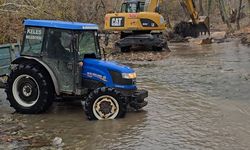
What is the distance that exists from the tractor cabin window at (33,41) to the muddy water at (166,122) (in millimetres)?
1484

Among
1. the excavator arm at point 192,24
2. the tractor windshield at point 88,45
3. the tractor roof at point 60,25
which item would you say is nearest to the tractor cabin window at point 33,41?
the tractor roof at point 60,25

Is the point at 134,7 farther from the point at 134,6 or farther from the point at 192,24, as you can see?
the point at 192,24

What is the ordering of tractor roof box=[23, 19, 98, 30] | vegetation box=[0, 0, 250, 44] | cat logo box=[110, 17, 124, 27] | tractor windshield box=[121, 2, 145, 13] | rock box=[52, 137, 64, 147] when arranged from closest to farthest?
rock box=[52, 137, 64, 147] < tractor roof box=[23, 19, 98, 30] < vegetation box=[0, 0, 250, 44] < cat logo box=[110, 17, 124, 27] < tractor windshield box=[121, 2, 145, 13]

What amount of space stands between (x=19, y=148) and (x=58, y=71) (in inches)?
107

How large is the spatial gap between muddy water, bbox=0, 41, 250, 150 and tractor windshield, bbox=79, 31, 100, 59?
56.5 inches

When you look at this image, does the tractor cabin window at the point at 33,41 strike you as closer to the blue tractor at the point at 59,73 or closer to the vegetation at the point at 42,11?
the blue tractor at the point at 59,73

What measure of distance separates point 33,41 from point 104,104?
2.30 metres

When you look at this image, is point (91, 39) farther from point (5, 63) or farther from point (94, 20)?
point (94, 20)

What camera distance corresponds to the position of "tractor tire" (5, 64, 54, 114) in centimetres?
973

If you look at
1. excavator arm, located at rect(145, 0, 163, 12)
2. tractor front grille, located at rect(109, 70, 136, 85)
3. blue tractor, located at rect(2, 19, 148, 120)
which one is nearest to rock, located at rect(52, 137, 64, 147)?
blue tractor, located at rect(2, 19, 148, 120)

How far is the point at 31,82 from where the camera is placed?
9.91m


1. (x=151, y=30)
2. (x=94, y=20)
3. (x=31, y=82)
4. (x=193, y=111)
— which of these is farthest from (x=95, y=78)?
(x=94, y=20)

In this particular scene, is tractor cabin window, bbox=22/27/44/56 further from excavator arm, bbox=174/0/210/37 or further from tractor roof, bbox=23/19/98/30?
excavator arm, bbox=174/0/210/37

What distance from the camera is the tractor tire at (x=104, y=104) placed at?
9352 mm
